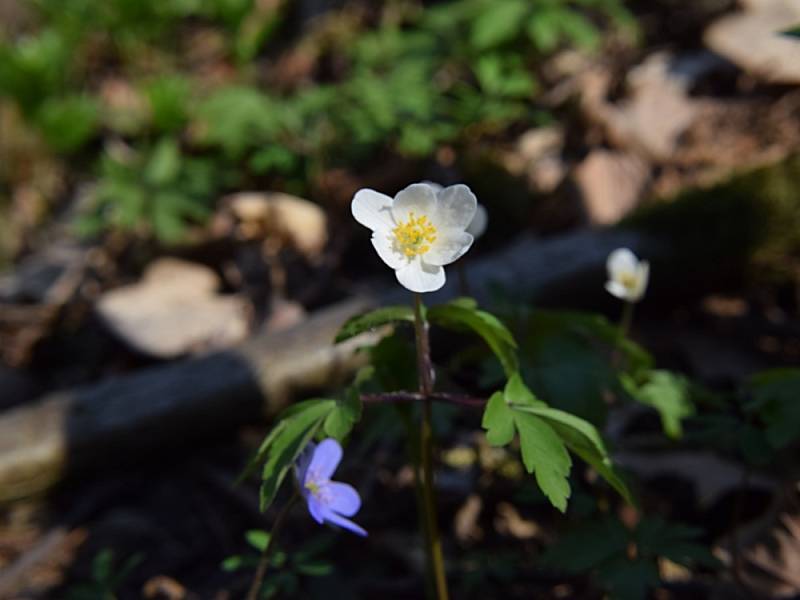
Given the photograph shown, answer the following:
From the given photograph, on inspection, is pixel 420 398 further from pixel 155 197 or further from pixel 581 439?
pixel 155 197

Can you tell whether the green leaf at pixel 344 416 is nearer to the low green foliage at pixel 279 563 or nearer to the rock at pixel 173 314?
the low green foliage at pixel 279 563

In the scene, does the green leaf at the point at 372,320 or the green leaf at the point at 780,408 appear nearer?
the green leaf at the point at 372,320

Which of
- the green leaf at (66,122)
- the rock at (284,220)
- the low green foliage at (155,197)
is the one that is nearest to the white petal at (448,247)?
the rock at (284,220)

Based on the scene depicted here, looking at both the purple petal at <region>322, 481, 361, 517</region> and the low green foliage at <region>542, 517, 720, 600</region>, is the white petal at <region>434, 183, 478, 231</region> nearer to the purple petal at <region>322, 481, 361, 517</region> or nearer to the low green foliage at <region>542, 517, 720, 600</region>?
the purple petal at <region>322, 481, 361, 517</region>

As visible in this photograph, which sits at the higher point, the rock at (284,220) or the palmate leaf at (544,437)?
the palmate leaf at (544,437)

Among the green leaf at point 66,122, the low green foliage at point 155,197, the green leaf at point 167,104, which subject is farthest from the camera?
the green leaf at point 66,122

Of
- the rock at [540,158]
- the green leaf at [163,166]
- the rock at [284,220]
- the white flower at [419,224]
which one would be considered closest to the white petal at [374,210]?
the white flower at [419,224]

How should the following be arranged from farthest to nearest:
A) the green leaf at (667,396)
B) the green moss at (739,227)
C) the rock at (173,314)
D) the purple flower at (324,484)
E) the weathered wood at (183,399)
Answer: the rock at (173,314) → the green moss at (739,227) → the weathered wood at (183,399) → the green leaf at (667,396) → the purple flower at (324,484)

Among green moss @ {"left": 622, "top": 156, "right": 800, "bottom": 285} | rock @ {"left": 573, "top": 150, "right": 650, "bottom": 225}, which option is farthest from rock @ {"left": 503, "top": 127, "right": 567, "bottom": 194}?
green moss @ {"left": 622, "top": 156, "right": 800, "bottom": 285}

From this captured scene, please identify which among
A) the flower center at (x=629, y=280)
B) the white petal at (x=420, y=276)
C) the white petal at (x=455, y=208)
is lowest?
the flower center at (x=629, y=280)
